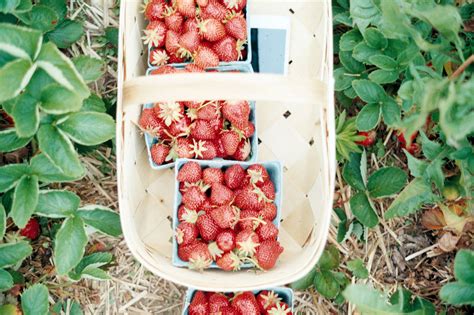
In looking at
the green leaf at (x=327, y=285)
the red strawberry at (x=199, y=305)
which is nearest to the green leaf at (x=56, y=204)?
the red strawberry at (x=199, y=305)

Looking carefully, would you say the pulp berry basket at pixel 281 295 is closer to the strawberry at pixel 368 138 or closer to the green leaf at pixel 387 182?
the green leaf at pixel 387 182

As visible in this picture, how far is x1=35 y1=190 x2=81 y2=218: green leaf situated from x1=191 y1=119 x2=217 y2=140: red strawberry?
1.06 feet

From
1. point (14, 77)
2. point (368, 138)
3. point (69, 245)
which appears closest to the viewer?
point (14, 77)

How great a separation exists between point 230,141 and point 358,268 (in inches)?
18.7

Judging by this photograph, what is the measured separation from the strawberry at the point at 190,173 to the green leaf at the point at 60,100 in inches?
16.3

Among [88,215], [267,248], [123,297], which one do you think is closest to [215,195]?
[267,248]

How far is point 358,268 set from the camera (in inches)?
63.1

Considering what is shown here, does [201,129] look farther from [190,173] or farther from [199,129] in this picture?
[190,173]

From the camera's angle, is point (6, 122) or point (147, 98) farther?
point (6, 122)

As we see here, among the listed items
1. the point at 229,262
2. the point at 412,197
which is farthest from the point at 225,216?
the point at 412,197

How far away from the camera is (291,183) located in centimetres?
161

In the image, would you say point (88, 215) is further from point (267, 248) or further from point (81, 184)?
point (267, 248)

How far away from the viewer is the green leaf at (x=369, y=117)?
4.94 feet

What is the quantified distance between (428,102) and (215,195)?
2.05ft
